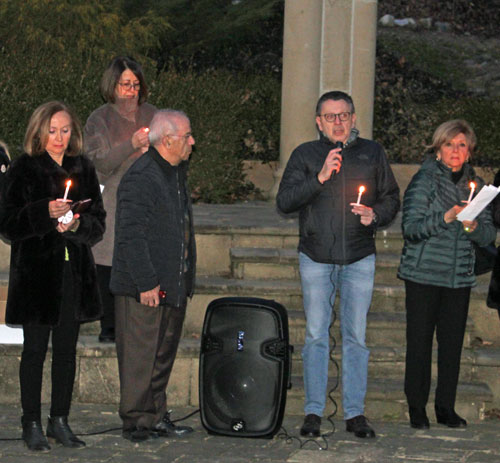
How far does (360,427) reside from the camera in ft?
24.7

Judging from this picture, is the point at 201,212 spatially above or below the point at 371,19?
below

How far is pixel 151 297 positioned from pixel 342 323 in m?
1.31

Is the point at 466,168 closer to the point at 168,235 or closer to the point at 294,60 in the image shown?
the point at 168,235

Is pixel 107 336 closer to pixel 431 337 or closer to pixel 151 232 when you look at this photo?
pixel 151 232

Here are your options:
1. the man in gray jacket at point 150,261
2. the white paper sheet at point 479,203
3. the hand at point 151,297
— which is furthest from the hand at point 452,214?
the hand at point 151,297

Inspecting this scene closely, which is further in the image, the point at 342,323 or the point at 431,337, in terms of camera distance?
the point at 431,337

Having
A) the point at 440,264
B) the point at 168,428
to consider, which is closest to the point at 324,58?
the point at 440,264

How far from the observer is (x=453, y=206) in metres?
7.65

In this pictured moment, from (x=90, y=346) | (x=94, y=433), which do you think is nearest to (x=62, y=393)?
(x=94, y=433)

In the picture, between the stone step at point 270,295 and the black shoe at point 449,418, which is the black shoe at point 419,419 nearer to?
the black shoe at point 449,418

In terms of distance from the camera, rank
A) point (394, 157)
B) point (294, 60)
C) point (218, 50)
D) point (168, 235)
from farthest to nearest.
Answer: point (218, 50)
point (394, 157)
point (294, 60)
point (168, 235)

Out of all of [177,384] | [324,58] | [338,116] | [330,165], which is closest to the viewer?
[330,165]

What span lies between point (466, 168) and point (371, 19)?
456 cm

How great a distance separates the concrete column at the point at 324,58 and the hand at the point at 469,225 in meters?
4.46
